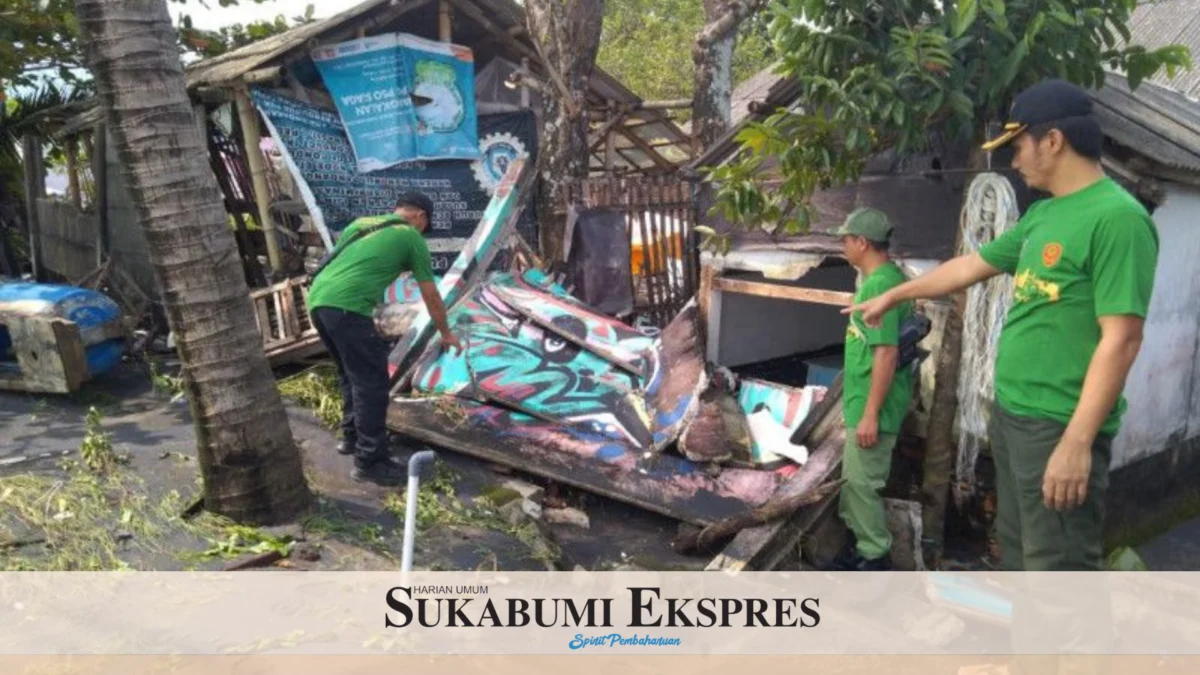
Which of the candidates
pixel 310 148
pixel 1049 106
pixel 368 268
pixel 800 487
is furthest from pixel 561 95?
pixel 1049 106

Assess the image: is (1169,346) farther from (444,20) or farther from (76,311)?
(76,311)

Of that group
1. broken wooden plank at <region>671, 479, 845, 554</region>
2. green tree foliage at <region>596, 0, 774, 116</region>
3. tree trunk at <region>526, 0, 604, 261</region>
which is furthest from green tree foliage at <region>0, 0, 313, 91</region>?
green tree foliage at <region>596, 0, 774, 116</region>

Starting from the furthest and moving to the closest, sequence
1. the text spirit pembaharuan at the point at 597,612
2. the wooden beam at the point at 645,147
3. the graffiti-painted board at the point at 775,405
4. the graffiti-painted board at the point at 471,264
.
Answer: the wooden beam at the point at 645,147 < the graffiti-painted board at the point at 471,264 < the graffiti-painted board at the point at 775,405 < the text spirit pembaharuan at the point at 597,612

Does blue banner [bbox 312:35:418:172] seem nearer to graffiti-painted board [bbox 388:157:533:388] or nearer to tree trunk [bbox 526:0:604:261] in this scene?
tree trunk [bbox 526:0:604:261]

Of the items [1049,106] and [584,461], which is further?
[584,461]

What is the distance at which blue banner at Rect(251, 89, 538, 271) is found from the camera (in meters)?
9.43

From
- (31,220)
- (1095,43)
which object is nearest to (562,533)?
(1095,43)

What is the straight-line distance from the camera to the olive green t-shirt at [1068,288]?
9.03 ft

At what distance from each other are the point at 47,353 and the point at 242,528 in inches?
158

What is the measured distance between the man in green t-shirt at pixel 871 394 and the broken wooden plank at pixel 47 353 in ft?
20.3

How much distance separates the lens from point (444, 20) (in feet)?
34.3

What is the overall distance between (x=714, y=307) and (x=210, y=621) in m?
4.86

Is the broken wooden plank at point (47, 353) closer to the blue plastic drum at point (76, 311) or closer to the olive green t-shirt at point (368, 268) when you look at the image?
the blue plastic drum at point (76, 311)

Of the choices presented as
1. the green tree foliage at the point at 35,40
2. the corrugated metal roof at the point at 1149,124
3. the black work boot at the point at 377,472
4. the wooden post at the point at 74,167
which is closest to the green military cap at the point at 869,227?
the corrugated metal roof at the point at 1149,124
